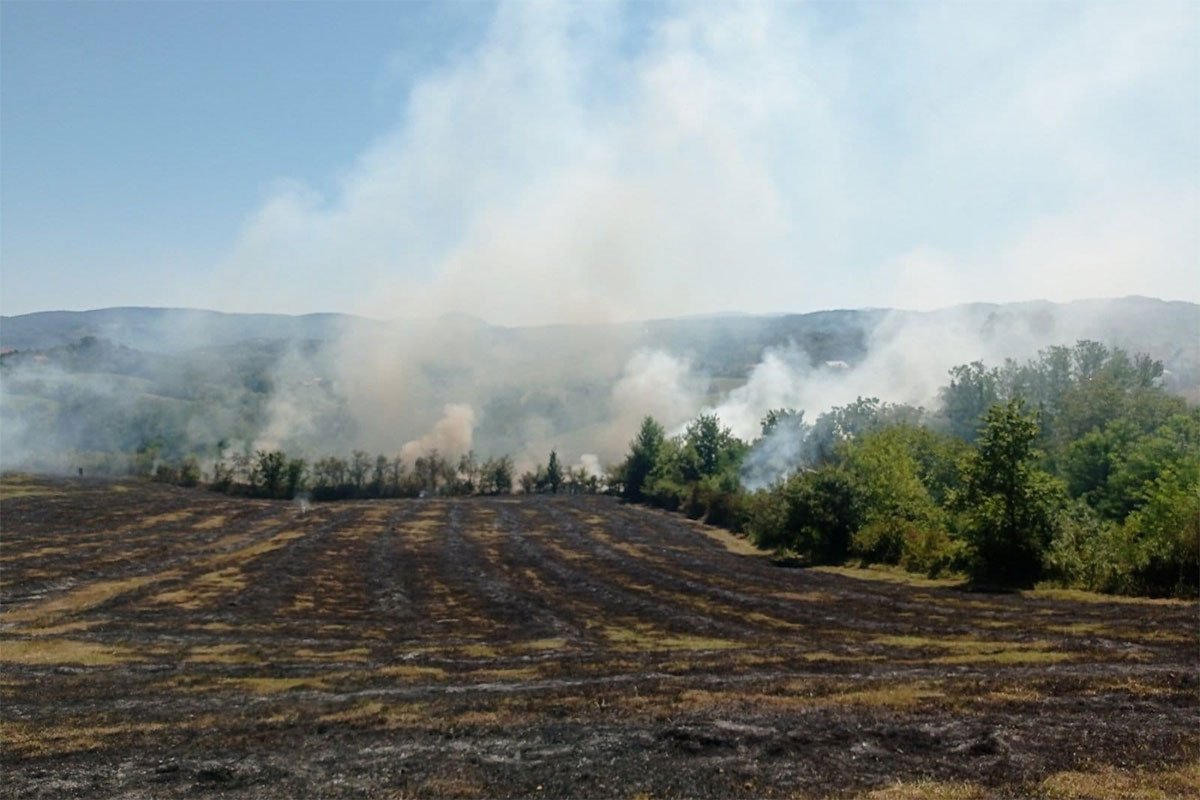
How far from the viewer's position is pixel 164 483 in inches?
4924

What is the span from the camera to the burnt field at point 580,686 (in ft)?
51.7

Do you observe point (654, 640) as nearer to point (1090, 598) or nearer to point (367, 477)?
point (1090, 598)

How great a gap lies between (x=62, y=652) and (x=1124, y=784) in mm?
33524

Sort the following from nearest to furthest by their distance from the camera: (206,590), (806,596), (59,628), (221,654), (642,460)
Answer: (221,654)
(59,628)
(806,596)
(206,590)
(642,460)

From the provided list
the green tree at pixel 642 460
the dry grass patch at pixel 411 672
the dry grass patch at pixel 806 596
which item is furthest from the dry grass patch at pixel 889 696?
the green tree at pixel 642 460

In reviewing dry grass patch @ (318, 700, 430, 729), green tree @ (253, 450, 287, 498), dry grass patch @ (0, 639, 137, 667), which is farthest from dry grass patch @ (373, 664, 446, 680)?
green tree @ (253, 450, 287, 498)

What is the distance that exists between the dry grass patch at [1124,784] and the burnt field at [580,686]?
64mm

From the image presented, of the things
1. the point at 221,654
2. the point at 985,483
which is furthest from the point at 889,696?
the point at 985,483

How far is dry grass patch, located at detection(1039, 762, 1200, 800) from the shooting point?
13344 mm

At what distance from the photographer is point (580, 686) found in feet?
77.6

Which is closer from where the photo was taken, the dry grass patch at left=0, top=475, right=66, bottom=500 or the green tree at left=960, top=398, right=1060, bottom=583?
the green tree at left=960, top=398, right=1060, bottom=583

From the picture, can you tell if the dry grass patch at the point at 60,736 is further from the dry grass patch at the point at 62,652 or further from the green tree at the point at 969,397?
the green tree at the point at 969,397

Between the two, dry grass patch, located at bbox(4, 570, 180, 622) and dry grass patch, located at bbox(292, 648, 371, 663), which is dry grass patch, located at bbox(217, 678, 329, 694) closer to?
dry grass patch, located at bbox(292, 648, 371, 663)

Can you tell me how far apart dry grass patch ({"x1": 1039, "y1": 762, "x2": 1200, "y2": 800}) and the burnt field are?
64 mm
